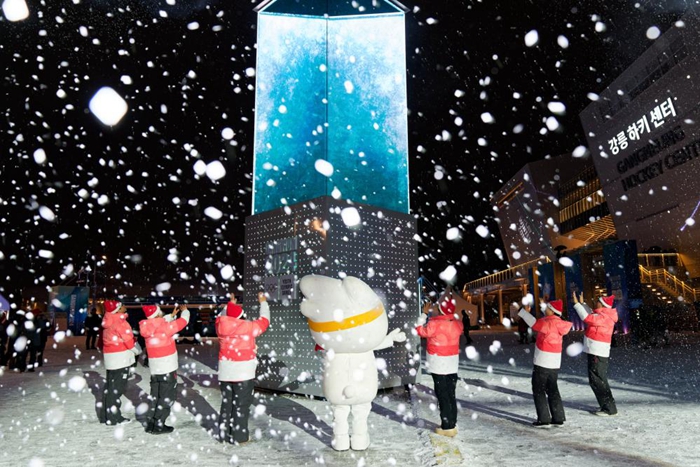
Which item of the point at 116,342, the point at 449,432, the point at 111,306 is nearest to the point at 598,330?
the point at 449,432

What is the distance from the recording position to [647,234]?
35250mm

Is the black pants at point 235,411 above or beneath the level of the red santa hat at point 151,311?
beneath

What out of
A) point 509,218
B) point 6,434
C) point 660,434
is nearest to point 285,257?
point 6,434

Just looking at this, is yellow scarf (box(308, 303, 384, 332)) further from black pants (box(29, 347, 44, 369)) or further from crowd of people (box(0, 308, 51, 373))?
black pants (box(29, 347, 44, 369))

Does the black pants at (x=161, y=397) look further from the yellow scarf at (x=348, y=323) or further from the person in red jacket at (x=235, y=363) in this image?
the yellow scarf at (x=348, y=323)

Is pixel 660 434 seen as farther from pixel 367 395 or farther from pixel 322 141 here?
pixel 322 141

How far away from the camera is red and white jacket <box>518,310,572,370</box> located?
6.14 metres

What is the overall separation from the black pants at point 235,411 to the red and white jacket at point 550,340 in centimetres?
335

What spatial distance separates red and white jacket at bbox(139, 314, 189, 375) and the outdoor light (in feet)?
10.7

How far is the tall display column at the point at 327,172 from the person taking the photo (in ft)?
26.8

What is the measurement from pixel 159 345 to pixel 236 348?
113cm

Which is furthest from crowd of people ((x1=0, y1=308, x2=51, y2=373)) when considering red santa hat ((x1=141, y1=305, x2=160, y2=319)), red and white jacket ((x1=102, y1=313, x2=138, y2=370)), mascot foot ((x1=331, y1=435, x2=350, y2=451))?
mascot foot ((x1=331, y1=435, x2=350, y2=451))

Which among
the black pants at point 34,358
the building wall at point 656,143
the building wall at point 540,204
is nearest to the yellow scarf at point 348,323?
the black pants at point 34,358

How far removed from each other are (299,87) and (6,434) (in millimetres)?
6353
